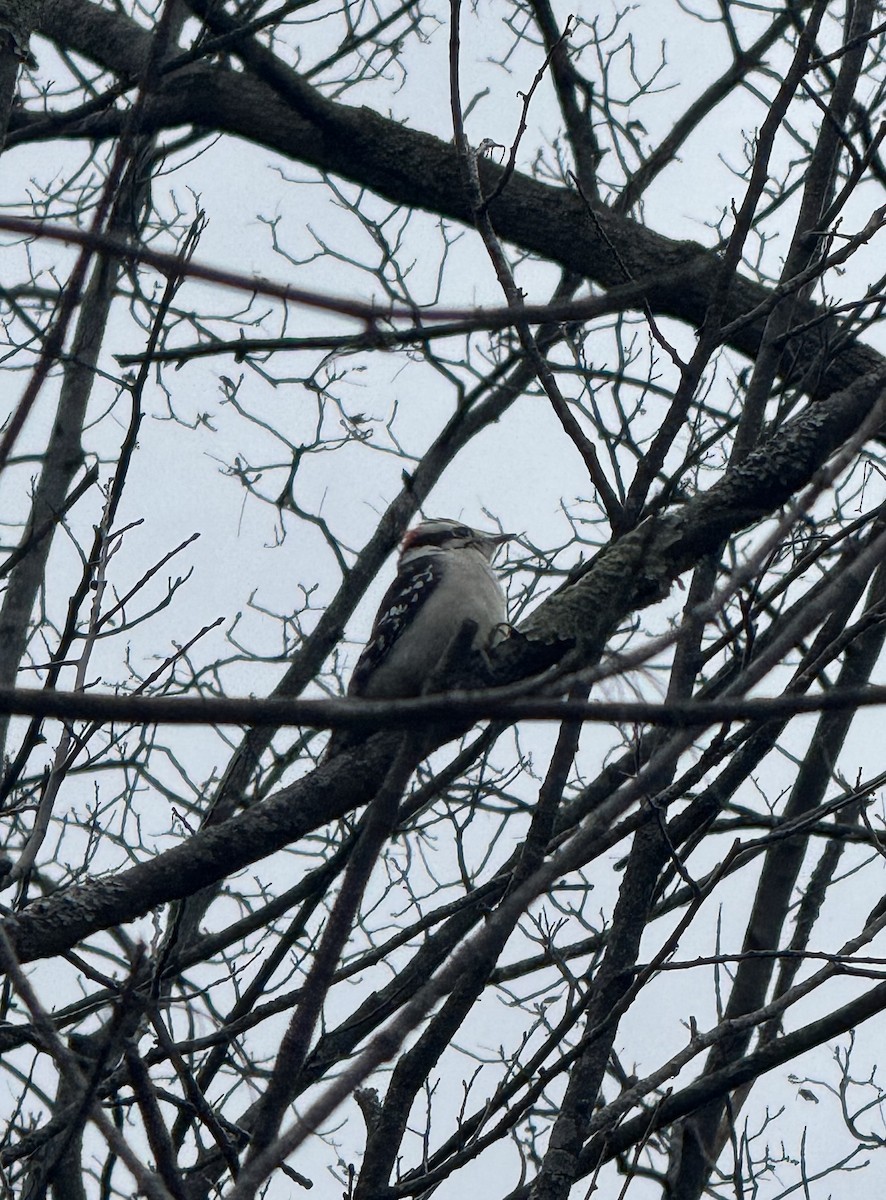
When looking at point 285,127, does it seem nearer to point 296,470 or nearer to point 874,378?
point 296,470

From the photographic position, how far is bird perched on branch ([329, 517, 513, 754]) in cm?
514

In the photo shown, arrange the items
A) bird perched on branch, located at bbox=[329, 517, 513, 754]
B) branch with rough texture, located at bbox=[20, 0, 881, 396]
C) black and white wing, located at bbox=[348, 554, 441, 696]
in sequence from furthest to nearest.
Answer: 1. black and white wing, located at bbox=[348, 554, 441, 696]
2. bird perched on branch, located at bbox=[329, 517, 513, 754]
3. branch with rough texture, located at bbox=[20, 0, 881, 396]

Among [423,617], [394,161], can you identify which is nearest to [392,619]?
[423,617]

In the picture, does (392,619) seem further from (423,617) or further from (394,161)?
(394,161)

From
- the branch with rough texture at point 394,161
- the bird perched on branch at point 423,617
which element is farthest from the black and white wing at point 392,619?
the branch with rough texture at point 394,161

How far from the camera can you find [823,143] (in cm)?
419

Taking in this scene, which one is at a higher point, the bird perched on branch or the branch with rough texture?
the branch with rough texture

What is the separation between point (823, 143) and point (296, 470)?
3.26 meters

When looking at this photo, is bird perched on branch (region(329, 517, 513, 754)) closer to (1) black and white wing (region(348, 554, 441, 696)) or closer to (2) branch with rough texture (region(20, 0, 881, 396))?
(1) black and white wing (region(348, 554, 441, 696))

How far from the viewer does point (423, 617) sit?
5.20 m

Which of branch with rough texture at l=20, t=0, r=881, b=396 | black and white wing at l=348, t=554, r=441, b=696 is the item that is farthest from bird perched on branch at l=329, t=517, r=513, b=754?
branch with rough texture at l=20, t=0, r=881, b=396

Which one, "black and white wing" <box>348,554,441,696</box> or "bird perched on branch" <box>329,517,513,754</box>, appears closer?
"bird perched on branch" <box>329,517,513,754</box>

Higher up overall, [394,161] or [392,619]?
[394,161]

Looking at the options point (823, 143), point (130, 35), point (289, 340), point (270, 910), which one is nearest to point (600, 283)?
point (823, 143)
